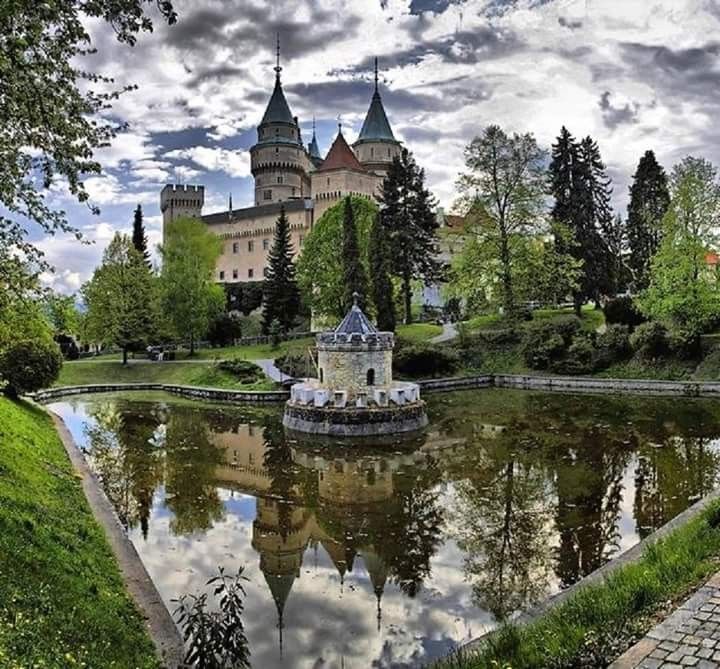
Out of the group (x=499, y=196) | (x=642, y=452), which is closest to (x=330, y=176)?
(x=499, y=196)

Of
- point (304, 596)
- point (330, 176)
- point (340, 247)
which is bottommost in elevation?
point (304, 596)

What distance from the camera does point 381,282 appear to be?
38.0m

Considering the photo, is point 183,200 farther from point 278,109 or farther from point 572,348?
point 572,348

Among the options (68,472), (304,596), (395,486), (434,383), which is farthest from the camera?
(434,383)

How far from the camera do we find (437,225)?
43.6 metres

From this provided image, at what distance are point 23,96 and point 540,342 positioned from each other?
93.7 feet

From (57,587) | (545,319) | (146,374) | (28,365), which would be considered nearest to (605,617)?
(57,587)

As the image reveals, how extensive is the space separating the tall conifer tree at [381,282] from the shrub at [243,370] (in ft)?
26.6

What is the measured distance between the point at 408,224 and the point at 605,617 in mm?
37490

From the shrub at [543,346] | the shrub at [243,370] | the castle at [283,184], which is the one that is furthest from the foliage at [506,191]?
the castle at [283,184]

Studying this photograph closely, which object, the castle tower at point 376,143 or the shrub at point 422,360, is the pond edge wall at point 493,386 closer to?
the shrub at point 422,360

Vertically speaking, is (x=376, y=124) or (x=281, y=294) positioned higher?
(x=376, y=124)

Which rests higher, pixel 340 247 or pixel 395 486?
pixel 340 247

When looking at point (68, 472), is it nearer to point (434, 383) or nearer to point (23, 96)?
point (23, 96)
